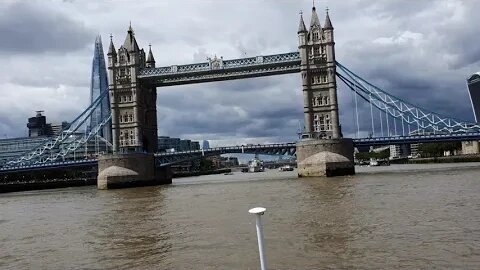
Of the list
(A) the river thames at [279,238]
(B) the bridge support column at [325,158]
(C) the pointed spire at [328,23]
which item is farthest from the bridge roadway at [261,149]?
(A) the river thames at [279,238]

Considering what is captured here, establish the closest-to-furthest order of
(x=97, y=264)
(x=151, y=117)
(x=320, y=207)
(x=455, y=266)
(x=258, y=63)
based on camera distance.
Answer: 1. (x=455, y=266)
2. (x=97, y=264)
3. (x=320, y=207)
4. (x=258, y=63)
5. (x=151, y=117)

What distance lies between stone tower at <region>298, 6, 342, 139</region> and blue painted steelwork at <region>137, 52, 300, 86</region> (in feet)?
6.76

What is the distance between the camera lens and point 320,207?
82.9 ft

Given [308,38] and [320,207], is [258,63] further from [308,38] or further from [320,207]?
[320,207]

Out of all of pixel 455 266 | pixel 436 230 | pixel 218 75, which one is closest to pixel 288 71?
pixel 218 75

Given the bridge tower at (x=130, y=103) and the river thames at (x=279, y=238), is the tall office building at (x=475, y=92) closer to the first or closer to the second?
the bridge tower at (x=130, y=103)

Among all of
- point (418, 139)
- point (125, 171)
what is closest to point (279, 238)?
point (418, 139)

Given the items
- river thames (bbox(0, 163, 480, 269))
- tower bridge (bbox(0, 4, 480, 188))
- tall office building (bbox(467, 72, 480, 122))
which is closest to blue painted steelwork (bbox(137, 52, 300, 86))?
tower bridge (bbox(0, 4, 480, 188))

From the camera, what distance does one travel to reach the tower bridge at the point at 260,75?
Answer: 219 feet

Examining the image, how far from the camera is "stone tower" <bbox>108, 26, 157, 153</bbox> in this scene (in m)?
82.1

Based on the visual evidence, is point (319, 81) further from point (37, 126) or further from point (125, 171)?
point (37, 126)

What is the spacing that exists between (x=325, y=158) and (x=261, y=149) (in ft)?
44.1

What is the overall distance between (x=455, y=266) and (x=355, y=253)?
8.47 ft

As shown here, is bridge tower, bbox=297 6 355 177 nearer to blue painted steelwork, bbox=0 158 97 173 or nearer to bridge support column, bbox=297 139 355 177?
bridge support column, bbox=297 139 355 177
